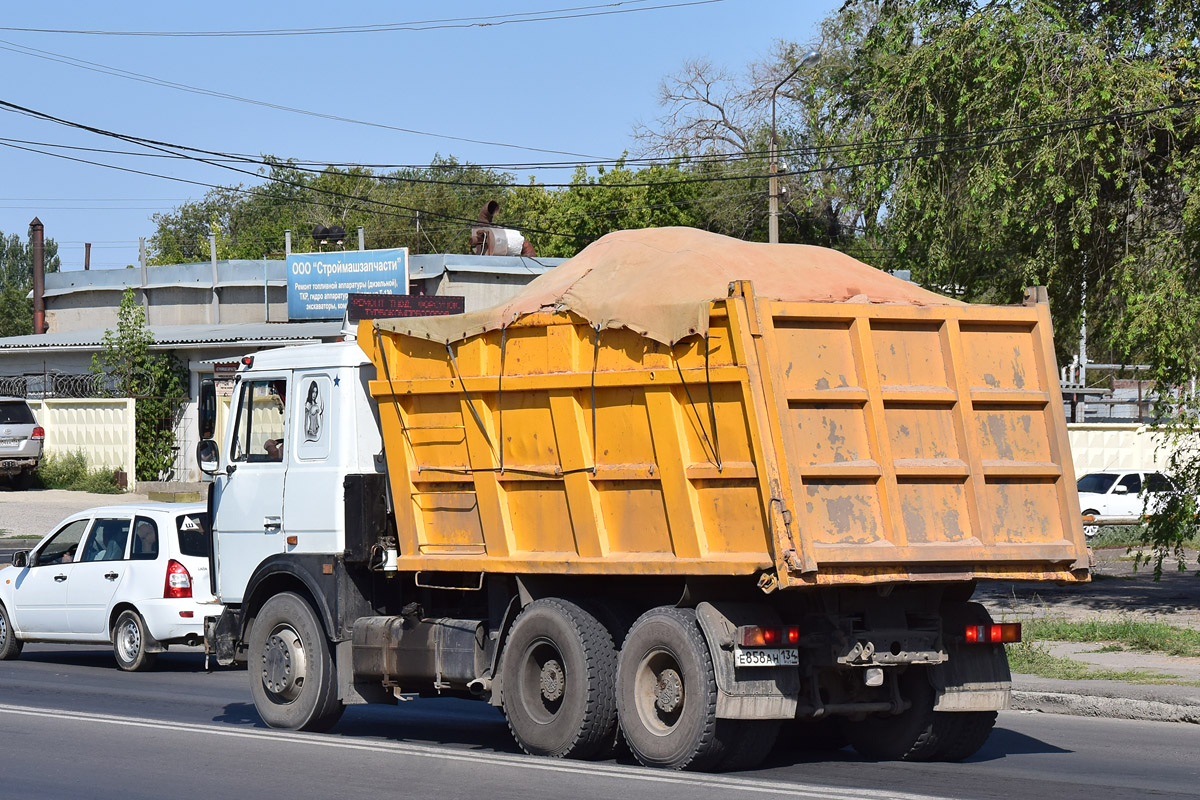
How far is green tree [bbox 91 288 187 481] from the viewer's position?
37.6 meters

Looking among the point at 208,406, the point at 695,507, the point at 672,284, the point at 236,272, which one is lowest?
the point at 695,507

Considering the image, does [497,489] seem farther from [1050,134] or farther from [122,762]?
[1050,134]

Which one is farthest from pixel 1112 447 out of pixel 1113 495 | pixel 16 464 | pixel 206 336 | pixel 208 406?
pixel 208 406

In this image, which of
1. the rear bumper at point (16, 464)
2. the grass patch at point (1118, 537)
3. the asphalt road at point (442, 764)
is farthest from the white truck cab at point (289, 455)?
the rear bumper at point (16, 464)

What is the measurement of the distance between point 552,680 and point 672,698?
3.35ft

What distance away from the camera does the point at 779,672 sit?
28.0ft

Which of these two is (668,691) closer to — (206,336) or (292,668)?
(292,668)

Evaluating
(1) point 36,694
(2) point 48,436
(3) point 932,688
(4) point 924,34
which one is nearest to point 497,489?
(3) point 932,688

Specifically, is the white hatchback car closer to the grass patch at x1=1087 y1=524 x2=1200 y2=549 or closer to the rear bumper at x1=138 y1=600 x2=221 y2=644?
the rear bumper at x1=138 y1=600 x2=221 y2=644

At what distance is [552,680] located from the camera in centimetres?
952

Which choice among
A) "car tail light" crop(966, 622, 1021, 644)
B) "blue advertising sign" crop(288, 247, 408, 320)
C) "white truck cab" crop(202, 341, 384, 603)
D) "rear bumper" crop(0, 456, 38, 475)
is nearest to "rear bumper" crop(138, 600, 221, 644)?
"white truck cab" crop(202, 341, 384, 603)

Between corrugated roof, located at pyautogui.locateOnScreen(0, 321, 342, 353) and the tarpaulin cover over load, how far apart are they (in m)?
26.6

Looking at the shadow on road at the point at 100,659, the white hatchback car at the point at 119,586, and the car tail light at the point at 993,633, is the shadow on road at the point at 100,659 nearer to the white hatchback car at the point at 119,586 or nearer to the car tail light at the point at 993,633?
the white hatchback car at the point at 119,586

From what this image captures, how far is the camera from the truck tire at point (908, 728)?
947cm
